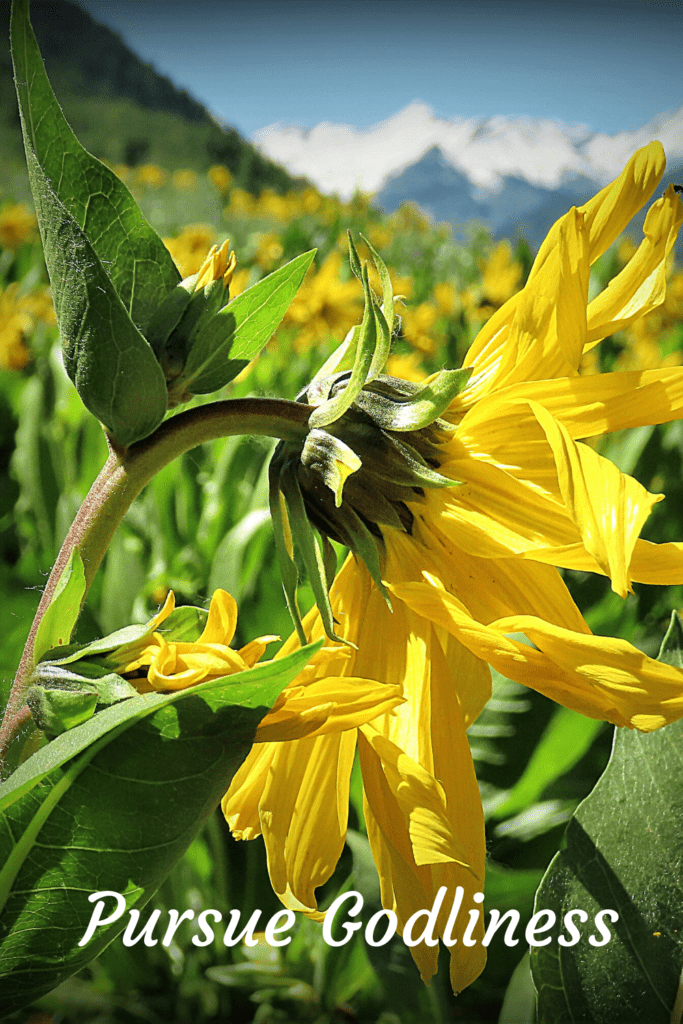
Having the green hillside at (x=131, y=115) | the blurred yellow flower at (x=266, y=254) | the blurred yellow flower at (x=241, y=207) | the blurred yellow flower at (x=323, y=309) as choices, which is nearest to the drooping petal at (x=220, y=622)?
the blurred yellow flower at (x=323, y=309)

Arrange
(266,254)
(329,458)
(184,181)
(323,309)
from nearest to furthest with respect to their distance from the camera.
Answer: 1. (329,458)
2. (323,309)
3. (266,254)
4. (184,181)

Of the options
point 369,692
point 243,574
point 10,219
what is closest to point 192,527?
point 243,574

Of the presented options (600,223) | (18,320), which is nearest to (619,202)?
(600,223)

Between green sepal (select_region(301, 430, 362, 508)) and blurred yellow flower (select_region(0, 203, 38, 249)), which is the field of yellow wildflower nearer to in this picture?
green sepal (select_region(301, 430, 362, 508))

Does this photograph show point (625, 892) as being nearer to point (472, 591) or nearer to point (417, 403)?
point (472, 591)

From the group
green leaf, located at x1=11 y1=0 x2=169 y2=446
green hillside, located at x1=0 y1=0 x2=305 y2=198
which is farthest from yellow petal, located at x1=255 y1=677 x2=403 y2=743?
green hillside, located at x1=0 y1=0 x2=305 y2=198

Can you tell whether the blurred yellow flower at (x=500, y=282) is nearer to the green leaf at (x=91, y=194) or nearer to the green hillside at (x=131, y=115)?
the green leaf at (x=91, y=194)
